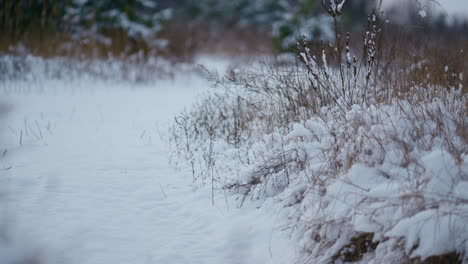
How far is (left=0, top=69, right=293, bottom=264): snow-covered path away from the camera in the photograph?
2441 millimetres

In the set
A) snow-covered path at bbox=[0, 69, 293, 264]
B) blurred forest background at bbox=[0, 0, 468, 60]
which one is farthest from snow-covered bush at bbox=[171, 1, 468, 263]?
blurred forest background at bbox=[0, 0, 468, 60]

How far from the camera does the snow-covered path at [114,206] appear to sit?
2.44 m

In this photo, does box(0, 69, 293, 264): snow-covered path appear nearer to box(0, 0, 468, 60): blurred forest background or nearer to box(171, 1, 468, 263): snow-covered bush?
box(171, 1, 468, 263): snow-covered bush

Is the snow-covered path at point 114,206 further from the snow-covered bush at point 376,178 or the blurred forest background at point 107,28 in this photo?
the blurred forest background at point 107,28

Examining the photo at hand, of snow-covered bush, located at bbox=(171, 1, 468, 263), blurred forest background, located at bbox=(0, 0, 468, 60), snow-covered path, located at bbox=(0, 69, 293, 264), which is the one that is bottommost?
snow-covered path, located at bbox=(0, 69, 293, 264)

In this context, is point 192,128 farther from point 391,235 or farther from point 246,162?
point 391,235

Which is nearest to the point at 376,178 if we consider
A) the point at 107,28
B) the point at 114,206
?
the point at 114,206

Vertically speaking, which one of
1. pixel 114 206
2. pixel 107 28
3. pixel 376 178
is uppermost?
pixel 107 28

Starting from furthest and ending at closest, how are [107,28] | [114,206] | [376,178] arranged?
[107,28] → [114,206] → [376,178]

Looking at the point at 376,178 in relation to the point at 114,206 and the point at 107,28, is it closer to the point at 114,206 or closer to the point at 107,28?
the point at 114,206

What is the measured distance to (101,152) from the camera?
4441 millimetres

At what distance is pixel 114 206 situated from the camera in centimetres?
309

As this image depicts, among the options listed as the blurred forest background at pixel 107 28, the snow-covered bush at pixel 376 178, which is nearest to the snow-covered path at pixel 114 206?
the snow-covered bush at pixel 376 178

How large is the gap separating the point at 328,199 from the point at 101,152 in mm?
3137
